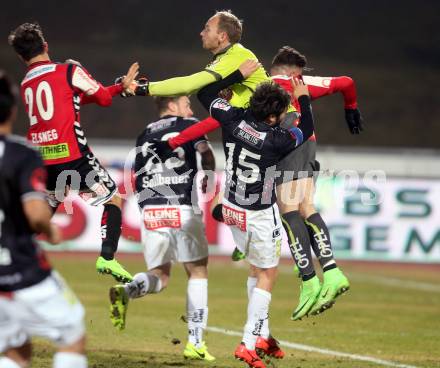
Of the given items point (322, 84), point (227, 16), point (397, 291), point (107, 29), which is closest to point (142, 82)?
point (227, 16)

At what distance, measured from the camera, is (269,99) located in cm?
864

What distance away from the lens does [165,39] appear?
3403 cm

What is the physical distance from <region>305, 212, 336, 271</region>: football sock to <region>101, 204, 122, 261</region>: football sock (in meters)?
1.75

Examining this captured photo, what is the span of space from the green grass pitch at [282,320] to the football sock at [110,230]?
39.5 inches

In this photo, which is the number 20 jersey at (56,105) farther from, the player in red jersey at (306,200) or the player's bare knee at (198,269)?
the player in red jersey at (306,200)

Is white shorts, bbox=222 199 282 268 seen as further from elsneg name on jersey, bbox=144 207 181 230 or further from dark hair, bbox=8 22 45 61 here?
dark hair, bbox=8 22 45 61

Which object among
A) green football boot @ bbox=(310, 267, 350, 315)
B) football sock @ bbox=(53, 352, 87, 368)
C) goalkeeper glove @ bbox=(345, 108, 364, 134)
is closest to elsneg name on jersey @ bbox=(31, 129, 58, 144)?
green football boot @ bbox=(310, 267, 350, 315)

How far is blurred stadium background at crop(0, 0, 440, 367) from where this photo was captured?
1226 cm

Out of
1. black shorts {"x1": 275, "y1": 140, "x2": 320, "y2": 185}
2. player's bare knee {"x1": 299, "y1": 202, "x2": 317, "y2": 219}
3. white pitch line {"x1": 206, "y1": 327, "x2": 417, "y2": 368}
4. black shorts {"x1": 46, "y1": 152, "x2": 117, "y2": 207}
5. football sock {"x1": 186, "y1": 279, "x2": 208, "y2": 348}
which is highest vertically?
black shorts {"x1": 275, "y1": 140, "x2": 320, "y2": 185}

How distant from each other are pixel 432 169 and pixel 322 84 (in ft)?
39.6

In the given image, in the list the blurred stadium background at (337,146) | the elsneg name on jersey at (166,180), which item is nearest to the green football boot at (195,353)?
the blurred stadium background at (337,146)

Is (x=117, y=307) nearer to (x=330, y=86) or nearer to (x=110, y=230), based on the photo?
(x=110, y=230)

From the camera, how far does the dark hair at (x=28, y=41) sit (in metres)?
8.66

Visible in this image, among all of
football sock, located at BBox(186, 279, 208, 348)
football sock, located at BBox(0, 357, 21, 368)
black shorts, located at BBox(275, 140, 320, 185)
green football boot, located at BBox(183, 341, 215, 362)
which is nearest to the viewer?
football sock, located at BBox(0, 357, 21, 368)
